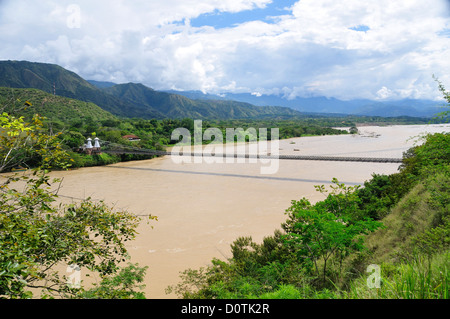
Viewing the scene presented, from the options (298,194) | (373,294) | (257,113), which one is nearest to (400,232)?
(373,294)

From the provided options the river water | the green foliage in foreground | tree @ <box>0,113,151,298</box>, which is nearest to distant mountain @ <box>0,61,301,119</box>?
the river water

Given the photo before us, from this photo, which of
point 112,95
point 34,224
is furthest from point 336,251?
point 112,95

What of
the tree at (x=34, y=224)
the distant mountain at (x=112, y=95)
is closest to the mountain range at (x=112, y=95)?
the distant mountain at (x=112, y=95)

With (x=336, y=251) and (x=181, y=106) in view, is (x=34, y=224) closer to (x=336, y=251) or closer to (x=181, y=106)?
(x=336, y=251)

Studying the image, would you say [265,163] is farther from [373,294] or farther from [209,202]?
[373,294]

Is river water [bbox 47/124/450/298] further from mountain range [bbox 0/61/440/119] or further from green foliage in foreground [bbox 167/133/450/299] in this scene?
mountain range [bbox 0/61/440/119]

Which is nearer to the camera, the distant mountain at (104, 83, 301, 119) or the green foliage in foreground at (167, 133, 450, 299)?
the green foliage in foreground at (167, 133, 450, 299)

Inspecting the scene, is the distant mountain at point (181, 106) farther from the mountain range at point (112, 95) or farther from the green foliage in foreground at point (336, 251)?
the green foliage in foreground at point (336, 251)
